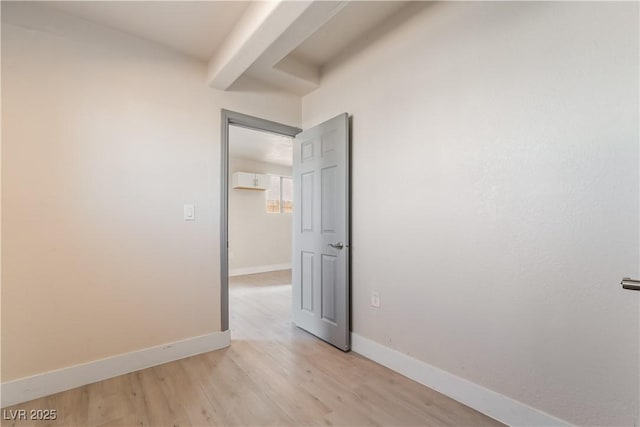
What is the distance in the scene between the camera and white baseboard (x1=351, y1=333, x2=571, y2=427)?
57.4 inches

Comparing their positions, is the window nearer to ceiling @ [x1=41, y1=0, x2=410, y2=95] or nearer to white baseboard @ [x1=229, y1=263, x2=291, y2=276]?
white baseboard @ [x1=229, y1=263, x2=291, y2=276]

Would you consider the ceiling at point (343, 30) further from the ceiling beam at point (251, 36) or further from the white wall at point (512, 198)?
the ceiling beam at point (251, 36)

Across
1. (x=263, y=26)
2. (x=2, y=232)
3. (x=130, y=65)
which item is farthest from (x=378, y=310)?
(x=130, y=65)

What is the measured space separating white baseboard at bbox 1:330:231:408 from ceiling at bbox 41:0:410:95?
2213mm

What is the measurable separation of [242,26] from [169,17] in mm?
537

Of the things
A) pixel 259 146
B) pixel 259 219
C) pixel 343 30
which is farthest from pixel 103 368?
pixel 259 219

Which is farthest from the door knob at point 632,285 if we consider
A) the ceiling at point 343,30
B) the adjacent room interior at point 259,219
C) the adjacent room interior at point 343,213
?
the adjacent room interior at point 259,219

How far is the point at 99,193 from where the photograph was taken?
2012 mm

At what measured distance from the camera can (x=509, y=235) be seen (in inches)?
60.6

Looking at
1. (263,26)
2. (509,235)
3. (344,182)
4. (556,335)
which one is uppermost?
(263,26)

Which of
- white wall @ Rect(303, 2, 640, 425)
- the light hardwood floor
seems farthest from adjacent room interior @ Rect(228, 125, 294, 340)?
white wall @ Rect(303, 2, 640, 425)

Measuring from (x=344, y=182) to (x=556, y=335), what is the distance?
5.33 ft

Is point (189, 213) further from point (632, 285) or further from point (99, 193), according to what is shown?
point (632, 285)

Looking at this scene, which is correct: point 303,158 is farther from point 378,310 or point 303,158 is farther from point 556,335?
point 556,335
